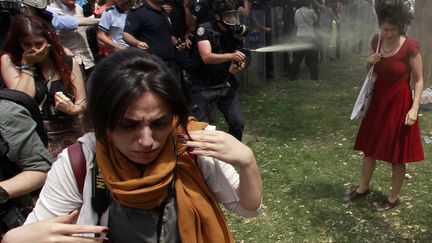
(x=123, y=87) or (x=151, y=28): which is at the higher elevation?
(x=123, y=87)

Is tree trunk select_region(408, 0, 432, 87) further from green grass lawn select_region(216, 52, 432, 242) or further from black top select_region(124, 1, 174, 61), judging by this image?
black top select_region(124, 1, 174, 61)

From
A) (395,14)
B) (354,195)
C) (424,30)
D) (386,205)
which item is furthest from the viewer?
(424,30)

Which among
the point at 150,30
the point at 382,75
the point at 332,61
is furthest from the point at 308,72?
the point at 382,75

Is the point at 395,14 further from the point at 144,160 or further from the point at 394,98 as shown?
the point at 144,160

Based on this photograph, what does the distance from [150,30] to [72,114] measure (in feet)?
8.84

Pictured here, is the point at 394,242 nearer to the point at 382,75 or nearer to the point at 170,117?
the point at 382,75

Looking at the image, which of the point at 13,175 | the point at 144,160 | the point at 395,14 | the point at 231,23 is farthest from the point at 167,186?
the point at 231,23

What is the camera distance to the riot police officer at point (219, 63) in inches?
184

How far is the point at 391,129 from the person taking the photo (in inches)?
164

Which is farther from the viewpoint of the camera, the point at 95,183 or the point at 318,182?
the point at 318,182

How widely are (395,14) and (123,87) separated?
10.2 ft

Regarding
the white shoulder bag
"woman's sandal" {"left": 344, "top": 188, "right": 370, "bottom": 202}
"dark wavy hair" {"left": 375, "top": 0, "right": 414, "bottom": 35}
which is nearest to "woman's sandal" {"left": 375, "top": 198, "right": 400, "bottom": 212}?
"woman's sandal" {"left": 344, "top": 188, "right": 370, "bottom": 202}

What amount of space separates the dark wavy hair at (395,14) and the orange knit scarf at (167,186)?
111 inches

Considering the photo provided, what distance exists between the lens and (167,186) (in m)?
1.55
